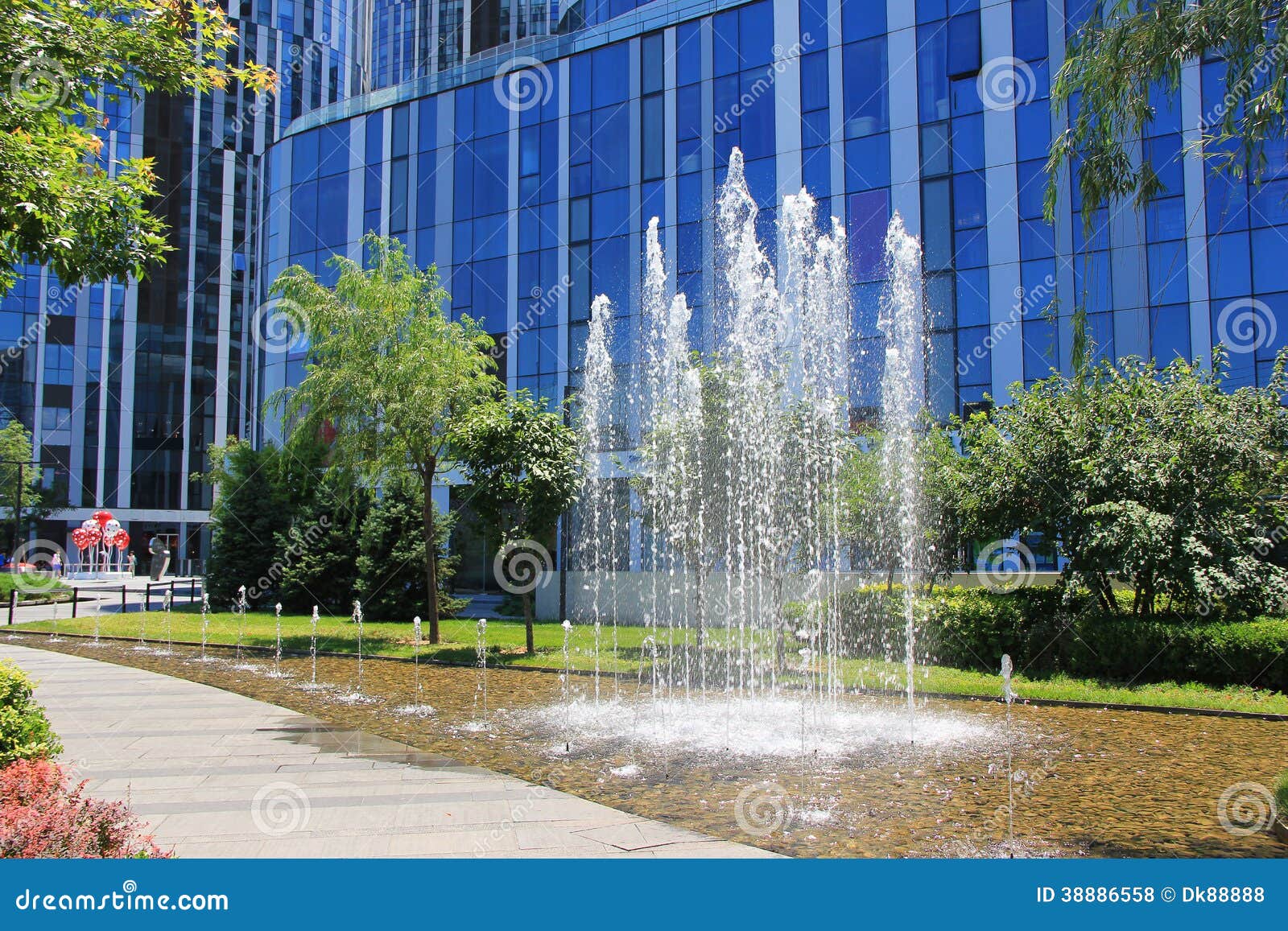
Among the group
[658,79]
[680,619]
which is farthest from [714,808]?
[658,79]

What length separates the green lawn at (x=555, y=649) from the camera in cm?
1129

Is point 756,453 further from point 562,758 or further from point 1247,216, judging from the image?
point 1247,216

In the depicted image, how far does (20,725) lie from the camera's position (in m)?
6.07

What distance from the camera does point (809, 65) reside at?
29.3 m

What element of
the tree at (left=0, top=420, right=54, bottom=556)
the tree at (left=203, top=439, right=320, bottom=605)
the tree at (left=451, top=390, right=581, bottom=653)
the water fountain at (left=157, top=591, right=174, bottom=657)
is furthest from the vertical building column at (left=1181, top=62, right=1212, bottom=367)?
the tree at (left=0, top=420, right=54, bottom=556)

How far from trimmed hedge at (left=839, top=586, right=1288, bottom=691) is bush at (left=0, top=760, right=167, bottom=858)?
487 inches

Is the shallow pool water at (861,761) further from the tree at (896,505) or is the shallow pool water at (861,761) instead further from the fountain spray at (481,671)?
the tree at (896,505)

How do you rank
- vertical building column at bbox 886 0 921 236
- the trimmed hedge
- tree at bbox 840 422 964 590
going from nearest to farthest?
the trimmed hedge, tree at bbox 840 422 964 590, vertical building column at bbox 886 0 921 236

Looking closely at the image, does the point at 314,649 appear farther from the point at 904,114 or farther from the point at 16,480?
the point at 16,480

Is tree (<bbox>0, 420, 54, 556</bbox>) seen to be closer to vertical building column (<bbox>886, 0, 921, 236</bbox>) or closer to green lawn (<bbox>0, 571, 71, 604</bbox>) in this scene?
green lawn (<bbox>0, 571, 71, 604</bbox>)

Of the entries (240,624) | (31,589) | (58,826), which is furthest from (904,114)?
(31,589)

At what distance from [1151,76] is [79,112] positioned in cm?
804

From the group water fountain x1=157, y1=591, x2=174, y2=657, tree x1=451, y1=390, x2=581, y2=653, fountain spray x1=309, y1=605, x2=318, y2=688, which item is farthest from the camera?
water fountain x1=157, y1=591, x2=174, y2=657

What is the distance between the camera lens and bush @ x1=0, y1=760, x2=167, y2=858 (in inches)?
163
